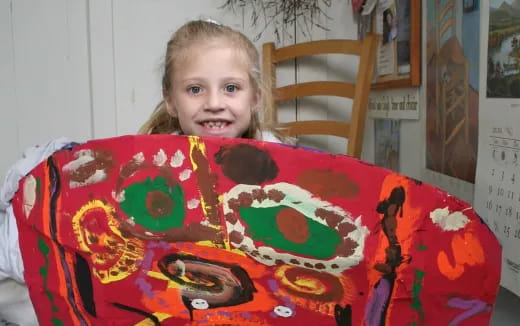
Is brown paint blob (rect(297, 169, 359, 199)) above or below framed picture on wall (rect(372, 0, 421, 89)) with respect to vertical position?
below

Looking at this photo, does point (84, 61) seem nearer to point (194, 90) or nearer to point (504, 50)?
point (194, 90)

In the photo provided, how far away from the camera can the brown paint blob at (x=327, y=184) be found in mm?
495

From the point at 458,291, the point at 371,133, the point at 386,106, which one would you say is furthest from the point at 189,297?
the point at 371,133

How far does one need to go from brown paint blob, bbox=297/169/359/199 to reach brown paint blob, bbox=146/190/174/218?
0.13 m

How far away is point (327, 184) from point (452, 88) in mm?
585

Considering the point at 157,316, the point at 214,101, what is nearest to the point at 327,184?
the point at 157,316

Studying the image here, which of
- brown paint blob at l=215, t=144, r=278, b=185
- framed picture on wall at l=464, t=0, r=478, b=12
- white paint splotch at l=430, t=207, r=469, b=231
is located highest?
framed picture on wall at l=464, t=0, r=478, b=12

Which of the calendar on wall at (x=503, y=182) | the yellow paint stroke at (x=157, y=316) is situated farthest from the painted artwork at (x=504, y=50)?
the yellow paint stroke at (x=157, y=316)

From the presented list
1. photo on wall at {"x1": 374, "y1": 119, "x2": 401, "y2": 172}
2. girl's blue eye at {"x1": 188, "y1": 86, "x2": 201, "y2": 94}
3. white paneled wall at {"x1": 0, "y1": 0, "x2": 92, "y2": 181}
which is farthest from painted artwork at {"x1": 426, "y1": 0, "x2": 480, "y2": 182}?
white paneled wall at {"x1": 0, "y1": 0, "x2": 92, "y2": 181}

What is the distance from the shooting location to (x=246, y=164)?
0.52m

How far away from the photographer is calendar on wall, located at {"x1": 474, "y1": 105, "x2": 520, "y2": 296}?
0.76 meters

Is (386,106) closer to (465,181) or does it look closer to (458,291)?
(465,181)

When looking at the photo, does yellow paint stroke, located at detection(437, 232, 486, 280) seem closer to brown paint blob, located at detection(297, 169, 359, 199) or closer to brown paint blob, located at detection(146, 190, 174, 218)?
brown paint blob, located at detection(297, 169, 359, 199)

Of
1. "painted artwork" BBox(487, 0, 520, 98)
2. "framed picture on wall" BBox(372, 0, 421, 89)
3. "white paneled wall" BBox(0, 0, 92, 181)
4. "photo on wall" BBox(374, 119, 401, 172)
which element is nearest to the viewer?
"painted artwork" BBox(487, 0, 520, 98)
